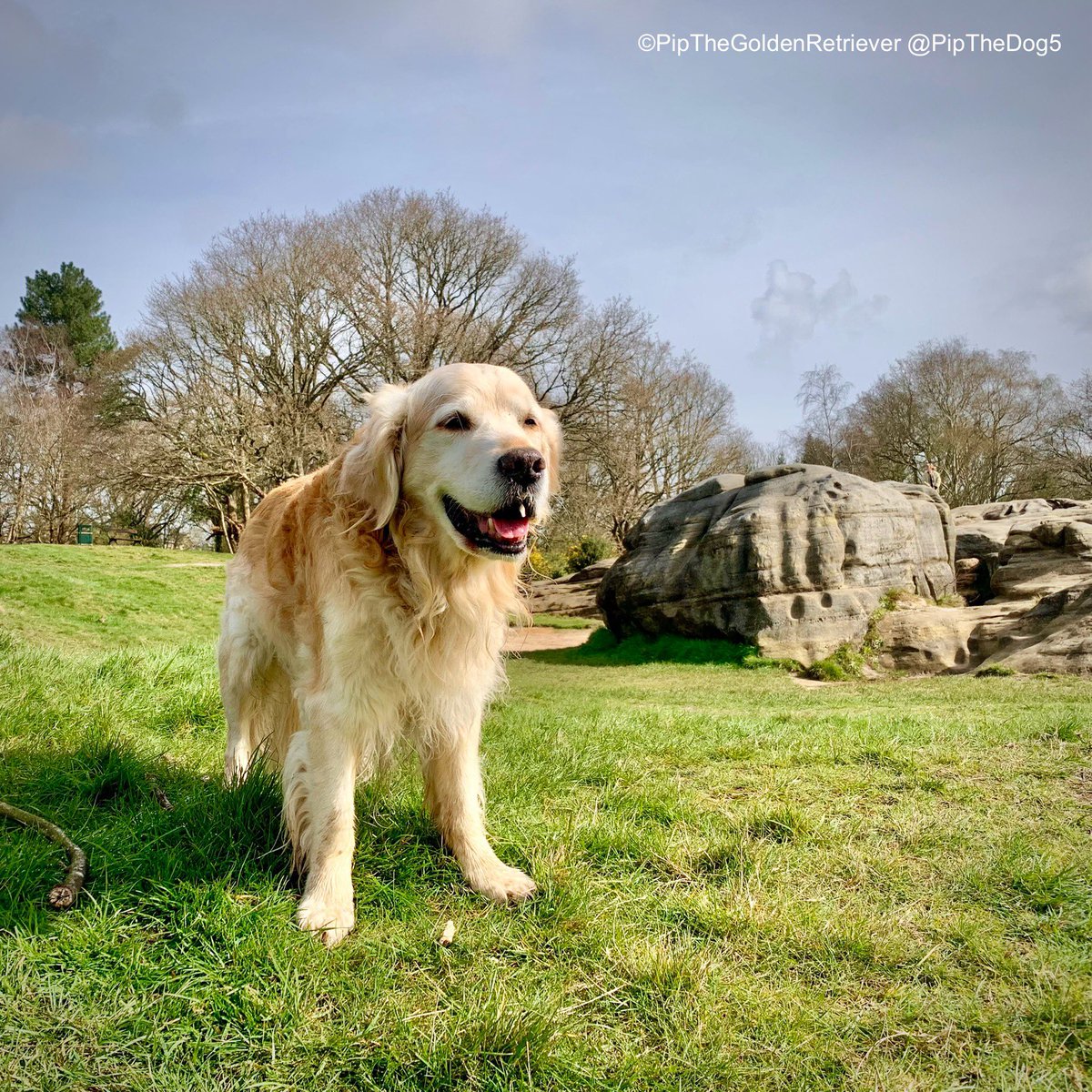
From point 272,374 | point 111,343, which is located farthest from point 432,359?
point 111,343

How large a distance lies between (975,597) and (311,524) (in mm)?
17665

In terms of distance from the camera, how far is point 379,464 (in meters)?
3.04

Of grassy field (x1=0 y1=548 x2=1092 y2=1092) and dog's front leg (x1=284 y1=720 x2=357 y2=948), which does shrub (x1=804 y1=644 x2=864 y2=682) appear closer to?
grassy field (x1=0 y1=548 x2=1092 y2=1092)

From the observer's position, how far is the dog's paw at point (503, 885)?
9.41 feet

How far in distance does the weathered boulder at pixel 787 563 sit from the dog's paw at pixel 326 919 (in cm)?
1240

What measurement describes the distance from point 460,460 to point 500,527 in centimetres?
30

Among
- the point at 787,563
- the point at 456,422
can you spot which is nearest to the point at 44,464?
the point at 787,563

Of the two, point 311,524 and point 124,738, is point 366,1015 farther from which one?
point 124,738

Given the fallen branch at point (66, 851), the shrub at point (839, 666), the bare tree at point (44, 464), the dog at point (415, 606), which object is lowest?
the shrub at point (839, 666)

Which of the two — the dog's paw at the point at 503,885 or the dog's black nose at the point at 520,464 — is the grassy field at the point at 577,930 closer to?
the dog's paw at the point at 503,885

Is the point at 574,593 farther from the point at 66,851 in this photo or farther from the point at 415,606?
the point at 66,851

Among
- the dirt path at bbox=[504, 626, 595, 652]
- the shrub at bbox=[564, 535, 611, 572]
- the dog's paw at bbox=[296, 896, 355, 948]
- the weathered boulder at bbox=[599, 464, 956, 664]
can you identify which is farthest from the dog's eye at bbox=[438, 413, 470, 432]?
the shrub at bbox=[564, 535, 611, 572]

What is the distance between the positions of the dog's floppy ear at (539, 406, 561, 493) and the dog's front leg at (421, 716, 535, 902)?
1107mm

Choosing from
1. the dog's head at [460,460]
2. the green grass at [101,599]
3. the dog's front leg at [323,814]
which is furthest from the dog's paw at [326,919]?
the green grass at [101,599]
